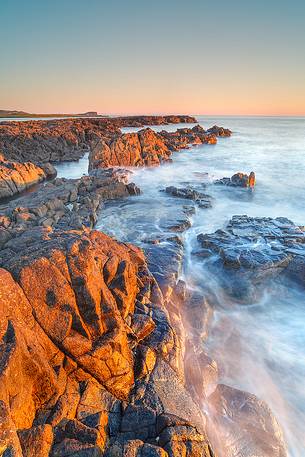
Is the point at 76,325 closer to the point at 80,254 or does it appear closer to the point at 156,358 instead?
the point at 80,254

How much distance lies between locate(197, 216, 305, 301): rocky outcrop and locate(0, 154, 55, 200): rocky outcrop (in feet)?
52.9

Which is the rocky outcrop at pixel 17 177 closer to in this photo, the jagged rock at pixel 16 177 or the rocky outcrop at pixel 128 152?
the jagged rock at pixel 16 177

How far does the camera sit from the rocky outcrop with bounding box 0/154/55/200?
73.8 feet

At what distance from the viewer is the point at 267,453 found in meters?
5.73

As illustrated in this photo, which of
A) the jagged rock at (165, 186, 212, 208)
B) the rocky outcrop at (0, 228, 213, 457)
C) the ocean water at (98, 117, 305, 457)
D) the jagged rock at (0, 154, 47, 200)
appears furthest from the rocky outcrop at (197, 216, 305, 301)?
the jagged rock at (0, 154, 47, 200)

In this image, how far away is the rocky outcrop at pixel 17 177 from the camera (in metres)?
22.5

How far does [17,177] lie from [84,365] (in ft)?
72.6

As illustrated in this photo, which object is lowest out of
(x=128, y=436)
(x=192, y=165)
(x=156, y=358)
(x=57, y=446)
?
(x=192, y=165)

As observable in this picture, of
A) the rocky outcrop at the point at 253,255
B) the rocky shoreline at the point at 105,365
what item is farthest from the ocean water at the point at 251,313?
the rocky shoreline at the point at 105,365

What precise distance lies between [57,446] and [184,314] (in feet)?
18.0

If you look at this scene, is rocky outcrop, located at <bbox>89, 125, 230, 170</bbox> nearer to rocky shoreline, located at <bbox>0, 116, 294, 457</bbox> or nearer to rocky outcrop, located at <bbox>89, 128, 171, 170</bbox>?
rocky outcrop, located at <bbox>89, 128, 171, 170</bbox>

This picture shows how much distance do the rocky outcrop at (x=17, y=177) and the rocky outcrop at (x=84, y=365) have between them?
18143 millimetres

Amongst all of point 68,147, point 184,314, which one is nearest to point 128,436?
point 184,314

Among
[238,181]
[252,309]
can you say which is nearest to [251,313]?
[252,309]
